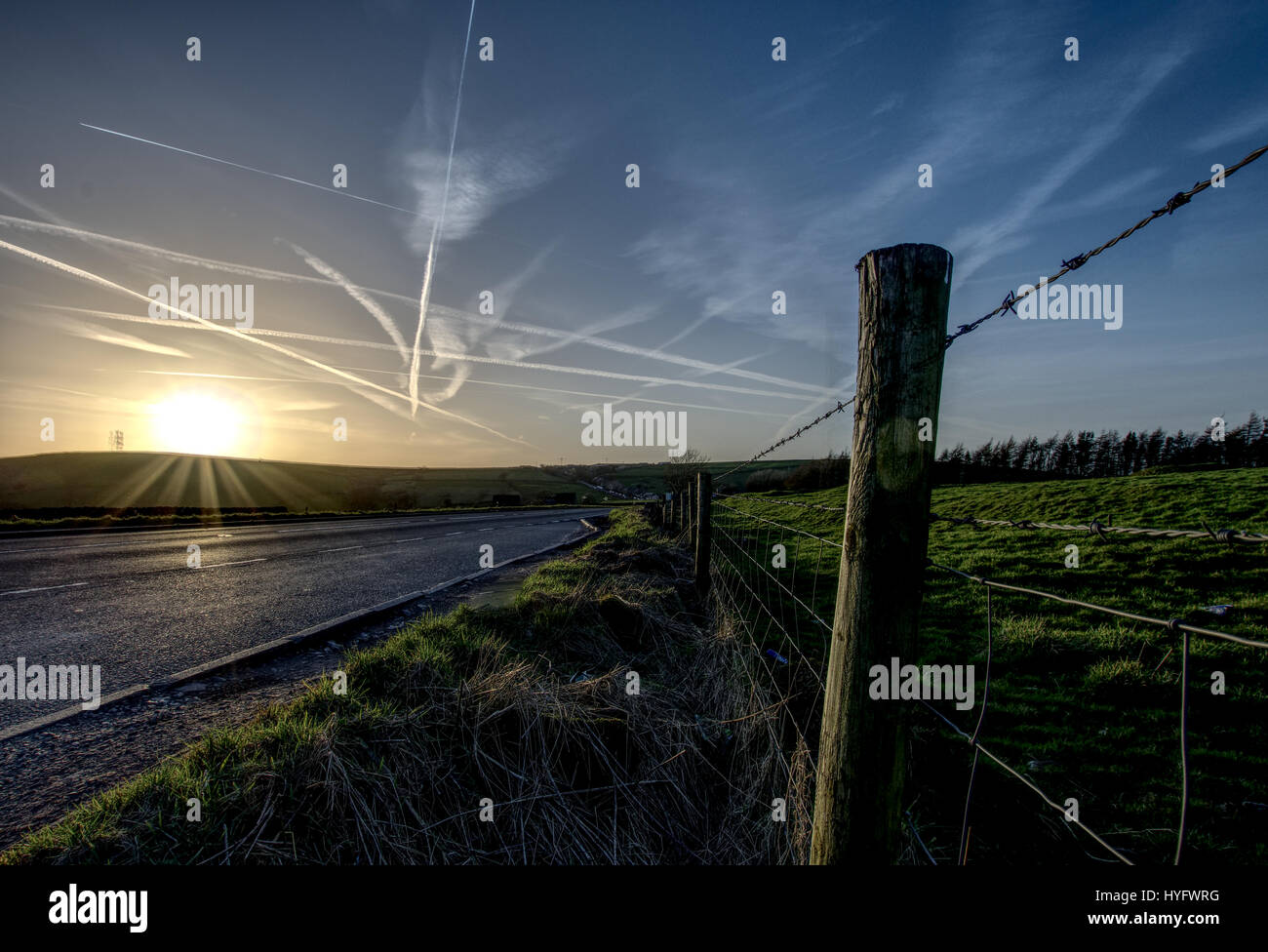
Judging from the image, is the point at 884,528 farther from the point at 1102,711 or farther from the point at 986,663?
the point at 1102,711

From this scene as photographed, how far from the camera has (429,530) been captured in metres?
17.2

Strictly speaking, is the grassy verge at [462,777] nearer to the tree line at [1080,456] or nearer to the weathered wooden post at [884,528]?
the weathered wooden post at [884,528]

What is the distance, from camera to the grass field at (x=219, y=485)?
181ft

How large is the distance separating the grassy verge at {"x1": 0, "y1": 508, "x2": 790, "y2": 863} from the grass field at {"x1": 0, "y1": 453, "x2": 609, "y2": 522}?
46.6m

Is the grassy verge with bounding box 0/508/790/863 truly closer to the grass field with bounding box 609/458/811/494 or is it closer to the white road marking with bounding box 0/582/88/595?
the white road marking with bounding box 0/582/88/595

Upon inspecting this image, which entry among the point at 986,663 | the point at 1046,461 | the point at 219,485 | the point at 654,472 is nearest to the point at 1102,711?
the point at 986,663

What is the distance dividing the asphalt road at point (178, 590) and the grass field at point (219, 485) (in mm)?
36473

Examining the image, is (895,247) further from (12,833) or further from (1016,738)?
(12,833)

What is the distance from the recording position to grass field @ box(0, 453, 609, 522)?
181ft

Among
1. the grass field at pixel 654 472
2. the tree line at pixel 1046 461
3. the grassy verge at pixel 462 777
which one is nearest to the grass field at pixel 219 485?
the grass field at pixel 654 472

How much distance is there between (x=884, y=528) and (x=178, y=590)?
9.04m

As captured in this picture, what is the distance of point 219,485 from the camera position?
63438 mm

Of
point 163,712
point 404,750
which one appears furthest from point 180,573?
point 404,750

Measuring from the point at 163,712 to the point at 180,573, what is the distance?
21.6 ft
